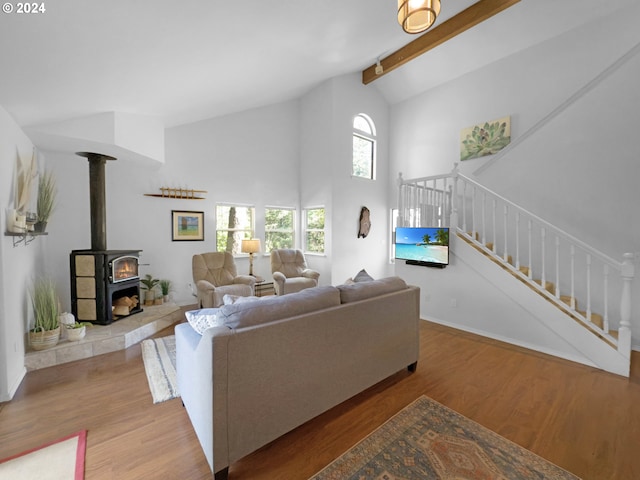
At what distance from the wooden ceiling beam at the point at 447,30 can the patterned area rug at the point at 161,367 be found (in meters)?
5.95

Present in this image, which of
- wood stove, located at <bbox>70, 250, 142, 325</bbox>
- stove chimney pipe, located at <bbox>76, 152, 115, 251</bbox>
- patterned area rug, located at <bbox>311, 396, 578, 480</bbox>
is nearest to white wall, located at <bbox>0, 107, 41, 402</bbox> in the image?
wood stove, located at <bbox>70, 250, 142, 325</bbox>

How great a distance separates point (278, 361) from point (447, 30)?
5.41m

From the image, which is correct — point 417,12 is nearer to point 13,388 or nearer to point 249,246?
point 249,246

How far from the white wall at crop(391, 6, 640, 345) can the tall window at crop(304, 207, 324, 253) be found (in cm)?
212

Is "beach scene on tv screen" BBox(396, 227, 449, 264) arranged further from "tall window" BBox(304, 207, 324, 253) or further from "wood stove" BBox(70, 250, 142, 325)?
"wood stove" BBox(70, 250, 142, 325)

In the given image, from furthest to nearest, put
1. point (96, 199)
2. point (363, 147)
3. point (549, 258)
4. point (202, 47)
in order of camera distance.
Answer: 1. point (363, 147)
2. point (549, 258)
3. point (96, 199)
4. point (202, 47)

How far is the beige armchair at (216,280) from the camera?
3947mm

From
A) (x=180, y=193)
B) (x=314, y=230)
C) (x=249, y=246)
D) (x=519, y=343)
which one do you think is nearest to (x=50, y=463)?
(x=249, y=246)

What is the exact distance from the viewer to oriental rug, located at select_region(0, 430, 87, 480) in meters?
1.49

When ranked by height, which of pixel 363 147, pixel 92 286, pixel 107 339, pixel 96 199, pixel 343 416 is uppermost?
pixel 363 147

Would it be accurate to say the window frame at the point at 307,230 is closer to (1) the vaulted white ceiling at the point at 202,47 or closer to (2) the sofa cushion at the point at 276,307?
(1) the vaulted white ceiling at the point at 202,47

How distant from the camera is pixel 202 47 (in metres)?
2.45

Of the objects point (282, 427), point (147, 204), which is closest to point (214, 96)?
point (147, 204)

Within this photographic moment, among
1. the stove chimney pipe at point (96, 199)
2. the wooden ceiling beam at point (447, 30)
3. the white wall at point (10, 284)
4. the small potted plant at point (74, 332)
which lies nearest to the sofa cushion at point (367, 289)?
the white wall at point (10, 284)
